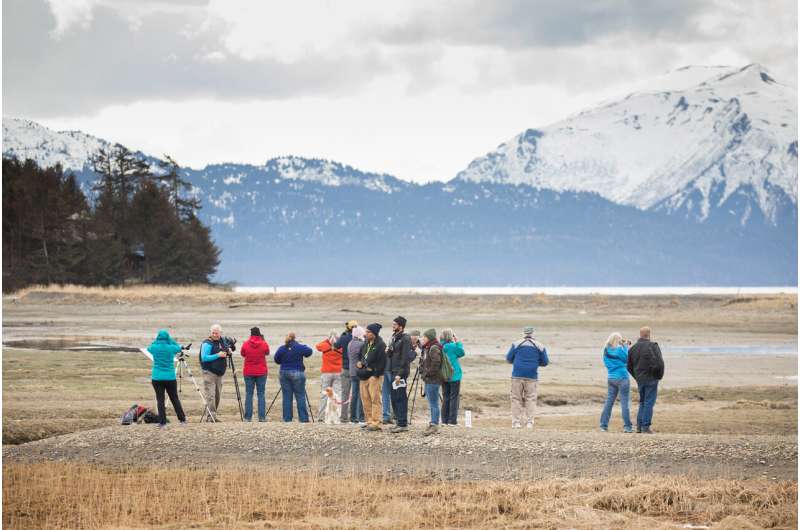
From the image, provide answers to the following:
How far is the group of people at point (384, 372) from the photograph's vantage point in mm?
21373

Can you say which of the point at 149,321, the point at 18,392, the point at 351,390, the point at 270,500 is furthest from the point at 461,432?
the point at 149,321

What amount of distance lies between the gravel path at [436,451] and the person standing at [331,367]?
4.98 feet

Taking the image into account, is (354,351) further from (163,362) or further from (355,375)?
(163,362)

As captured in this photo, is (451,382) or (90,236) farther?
(90,236)

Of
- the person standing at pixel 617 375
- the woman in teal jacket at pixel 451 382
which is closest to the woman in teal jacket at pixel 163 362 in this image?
the woman in teal jacket at pixel 451 382

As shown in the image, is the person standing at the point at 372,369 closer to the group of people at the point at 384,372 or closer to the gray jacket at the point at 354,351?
the group of people at the point at 384,372

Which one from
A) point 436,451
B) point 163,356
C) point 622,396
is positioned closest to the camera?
point 436,451

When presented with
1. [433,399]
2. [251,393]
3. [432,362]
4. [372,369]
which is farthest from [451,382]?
[251,393]

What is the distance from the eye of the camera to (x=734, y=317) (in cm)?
6956

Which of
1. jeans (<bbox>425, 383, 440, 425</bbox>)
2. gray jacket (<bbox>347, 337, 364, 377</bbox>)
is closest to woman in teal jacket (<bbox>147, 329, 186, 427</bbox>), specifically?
gray jacket (<bbox>347, 337, 364, 377</bbox>)

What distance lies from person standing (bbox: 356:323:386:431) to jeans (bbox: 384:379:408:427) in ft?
0.99

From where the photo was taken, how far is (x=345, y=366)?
2380cm

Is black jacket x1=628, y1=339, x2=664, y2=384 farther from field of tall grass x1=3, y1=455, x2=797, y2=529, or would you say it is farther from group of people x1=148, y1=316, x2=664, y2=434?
field of tall grass x1=3, y1=455, x2=797, y2=529

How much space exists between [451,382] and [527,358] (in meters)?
1.51
